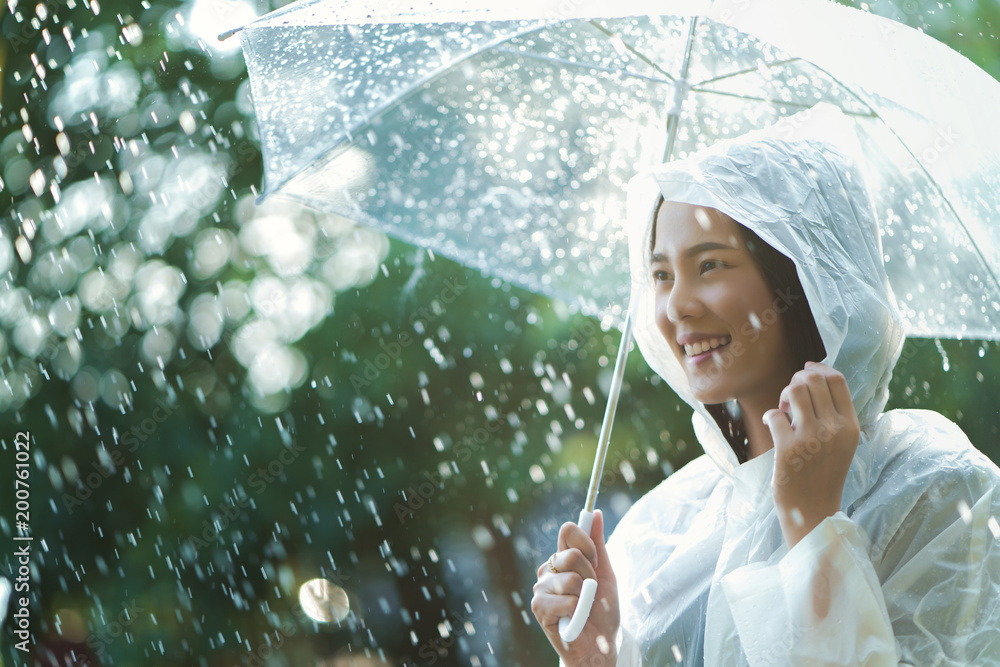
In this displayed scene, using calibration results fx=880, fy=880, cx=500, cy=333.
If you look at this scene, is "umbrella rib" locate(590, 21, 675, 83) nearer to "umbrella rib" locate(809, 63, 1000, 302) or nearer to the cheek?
"umbrella rib" locate(809, 63, 1000, 302)

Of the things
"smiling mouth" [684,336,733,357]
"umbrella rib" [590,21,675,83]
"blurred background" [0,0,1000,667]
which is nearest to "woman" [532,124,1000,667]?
"smiling mouth" [684,336,733,357]

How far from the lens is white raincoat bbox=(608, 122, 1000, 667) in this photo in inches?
46.9

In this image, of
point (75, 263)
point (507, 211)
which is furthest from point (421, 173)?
point (75, 263)

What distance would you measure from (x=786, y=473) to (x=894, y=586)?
0.23m

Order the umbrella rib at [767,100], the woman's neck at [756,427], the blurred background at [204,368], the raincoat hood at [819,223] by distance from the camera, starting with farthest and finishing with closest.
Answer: the blurred background at [204,368] → the umbrella rib at [767,100] → the woman's neck at [756,427] → the raincoat hood at [819,223]

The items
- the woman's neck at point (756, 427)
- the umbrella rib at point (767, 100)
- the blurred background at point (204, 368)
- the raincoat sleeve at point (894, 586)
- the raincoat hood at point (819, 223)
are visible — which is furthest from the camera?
the blurred background at point (204, 368)

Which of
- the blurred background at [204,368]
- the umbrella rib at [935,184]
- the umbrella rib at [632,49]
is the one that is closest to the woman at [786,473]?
the umbrella rib at [935,184]

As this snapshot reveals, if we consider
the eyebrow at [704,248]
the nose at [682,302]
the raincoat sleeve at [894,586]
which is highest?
the eyebrow at [704,248]

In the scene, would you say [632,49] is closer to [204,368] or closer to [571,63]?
[571,63]

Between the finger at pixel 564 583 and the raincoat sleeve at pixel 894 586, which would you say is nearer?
the raincoat sleeve at pixel 894 586

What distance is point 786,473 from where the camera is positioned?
121 cm

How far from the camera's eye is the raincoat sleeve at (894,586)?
1.16 metres

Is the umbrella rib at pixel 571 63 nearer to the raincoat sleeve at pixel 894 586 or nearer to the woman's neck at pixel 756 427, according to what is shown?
the woman's neck at pixel 756 427

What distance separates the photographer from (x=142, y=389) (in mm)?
5008
